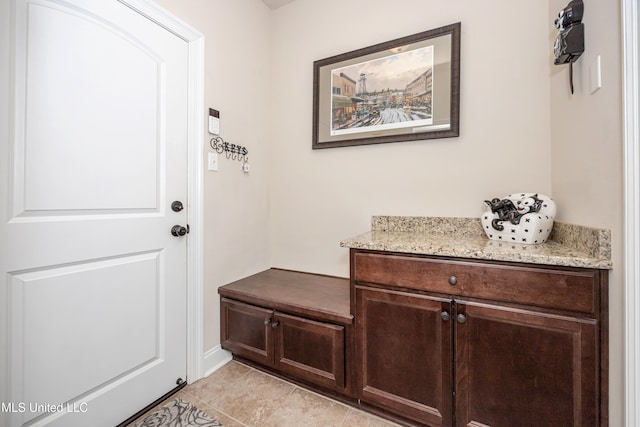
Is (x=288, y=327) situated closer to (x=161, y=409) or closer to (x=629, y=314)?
(x=161, y=409)

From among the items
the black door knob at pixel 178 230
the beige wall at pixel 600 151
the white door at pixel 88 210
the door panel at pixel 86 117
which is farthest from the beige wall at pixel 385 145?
the door panel at pixel 86 117

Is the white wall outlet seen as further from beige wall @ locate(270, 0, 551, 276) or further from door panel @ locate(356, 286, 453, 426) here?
door panel @ locate(356, 286, 453, 426)

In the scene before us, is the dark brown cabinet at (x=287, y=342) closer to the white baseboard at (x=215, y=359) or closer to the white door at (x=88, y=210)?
the white baseboard at (x=215, y=359)

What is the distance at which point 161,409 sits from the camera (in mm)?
1384

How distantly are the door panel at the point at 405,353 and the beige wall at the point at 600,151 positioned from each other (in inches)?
20.5

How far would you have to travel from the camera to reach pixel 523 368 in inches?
40.6

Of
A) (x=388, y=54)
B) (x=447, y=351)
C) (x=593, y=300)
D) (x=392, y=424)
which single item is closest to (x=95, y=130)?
(x=388, y=54)

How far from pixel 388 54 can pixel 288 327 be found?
1.89 meters

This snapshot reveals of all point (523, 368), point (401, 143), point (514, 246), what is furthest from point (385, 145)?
point (523, 368)

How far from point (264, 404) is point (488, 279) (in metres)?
1.32

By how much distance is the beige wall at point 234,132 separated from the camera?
1688mm

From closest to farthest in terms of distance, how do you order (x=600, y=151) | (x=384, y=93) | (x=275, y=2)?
(x=600, y=151), (x=384, y=93), (x=275, y=2)

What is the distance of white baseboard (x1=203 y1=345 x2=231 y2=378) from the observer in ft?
5.50

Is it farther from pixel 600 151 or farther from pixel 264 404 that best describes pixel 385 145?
pixel 264 404
